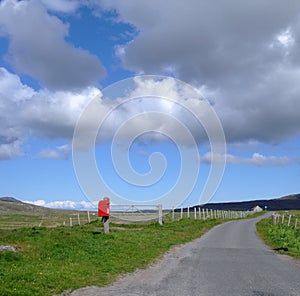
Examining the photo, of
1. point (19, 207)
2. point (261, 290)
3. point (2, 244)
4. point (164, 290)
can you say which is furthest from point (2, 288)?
point (19, 207)

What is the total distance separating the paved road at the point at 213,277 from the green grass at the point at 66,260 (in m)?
0.68

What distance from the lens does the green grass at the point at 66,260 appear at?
11039mm

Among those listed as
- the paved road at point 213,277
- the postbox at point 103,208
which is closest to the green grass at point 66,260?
the paved road at point 213,277

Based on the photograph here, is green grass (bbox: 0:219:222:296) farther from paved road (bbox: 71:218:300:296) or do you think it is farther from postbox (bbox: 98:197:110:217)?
postbox (bbox: 98:197:110:217)

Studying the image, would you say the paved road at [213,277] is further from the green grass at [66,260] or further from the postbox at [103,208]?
the postbox at [103,208]

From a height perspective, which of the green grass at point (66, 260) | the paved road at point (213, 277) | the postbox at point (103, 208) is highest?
the postbox at point (103, 208)

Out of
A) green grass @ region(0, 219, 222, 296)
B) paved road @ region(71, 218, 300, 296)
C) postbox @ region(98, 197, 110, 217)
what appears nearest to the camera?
paved road @ region(71, 218, 300, 296)

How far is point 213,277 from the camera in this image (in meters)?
13.0

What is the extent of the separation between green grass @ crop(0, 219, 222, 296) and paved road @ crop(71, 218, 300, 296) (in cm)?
68

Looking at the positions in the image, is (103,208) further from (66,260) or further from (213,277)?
(213,277)

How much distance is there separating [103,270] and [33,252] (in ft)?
12.4

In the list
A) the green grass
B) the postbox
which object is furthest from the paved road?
the postbox

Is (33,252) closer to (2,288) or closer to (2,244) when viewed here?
(2,244)

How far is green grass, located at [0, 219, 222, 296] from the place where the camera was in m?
11.0
